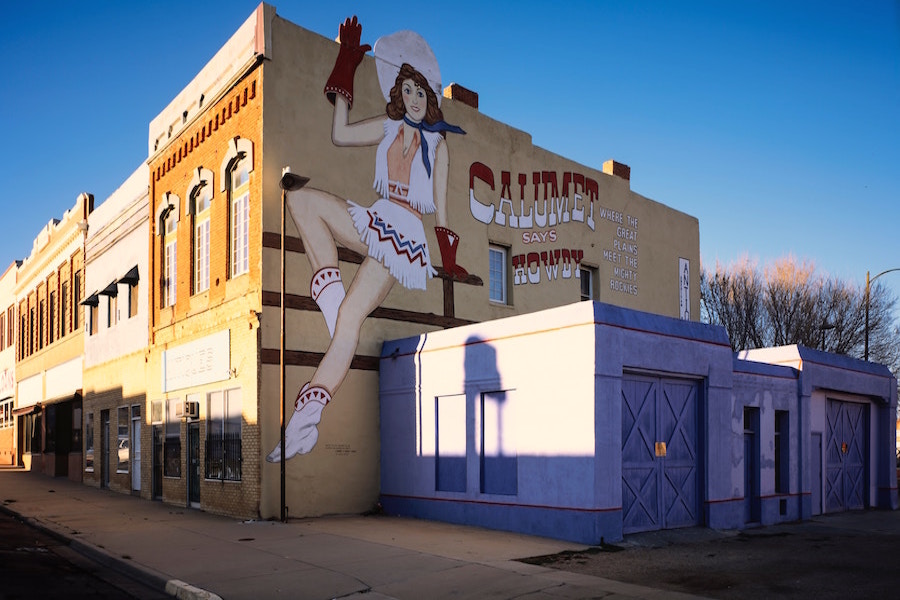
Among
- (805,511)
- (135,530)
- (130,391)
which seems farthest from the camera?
(130,391)

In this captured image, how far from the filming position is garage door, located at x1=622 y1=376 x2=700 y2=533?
15.2m

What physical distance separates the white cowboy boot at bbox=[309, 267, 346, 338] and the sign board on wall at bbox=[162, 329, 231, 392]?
2.28 metres

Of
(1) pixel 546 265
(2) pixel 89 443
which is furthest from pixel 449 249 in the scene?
(2) pixel 89 443

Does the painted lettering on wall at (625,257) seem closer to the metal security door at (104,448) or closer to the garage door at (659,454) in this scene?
the garage door at (659,454)

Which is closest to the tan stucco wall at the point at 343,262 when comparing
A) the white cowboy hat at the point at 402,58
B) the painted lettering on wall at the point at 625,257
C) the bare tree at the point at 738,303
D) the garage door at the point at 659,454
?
the white cowboy hat at the point at 402,58

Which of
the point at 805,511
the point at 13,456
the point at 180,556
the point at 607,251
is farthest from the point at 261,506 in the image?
the point at 13,456

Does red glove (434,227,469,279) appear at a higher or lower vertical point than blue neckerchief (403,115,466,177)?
lower

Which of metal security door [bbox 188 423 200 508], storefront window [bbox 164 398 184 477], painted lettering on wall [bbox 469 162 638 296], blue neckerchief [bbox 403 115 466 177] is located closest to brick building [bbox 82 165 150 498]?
storefront window [bbox 164 398 184 477]

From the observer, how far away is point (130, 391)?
2527cm

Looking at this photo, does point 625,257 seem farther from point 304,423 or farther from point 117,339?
point 117,339

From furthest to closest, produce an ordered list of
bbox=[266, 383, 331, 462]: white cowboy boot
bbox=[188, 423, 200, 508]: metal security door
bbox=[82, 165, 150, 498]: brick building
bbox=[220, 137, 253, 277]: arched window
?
bbox=[82, 165, 150, 498]: brick building, bbox=[188, 423, 200, 508]: metal security door, bbox=[220, 137, 253, 277]: arched window, bbox=[266, 383, 331, 462]: white cowboy boot

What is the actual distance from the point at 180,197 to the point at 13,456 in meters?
26.3

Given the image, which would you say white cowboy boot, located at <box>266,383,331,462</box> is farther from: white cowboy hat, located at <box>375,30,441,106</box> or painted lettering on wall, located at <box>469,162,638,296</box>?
white cowboy hat, located at <box>375,30,441,106</box>

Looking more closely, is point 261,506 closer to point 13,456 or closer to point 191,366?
point 191,366
